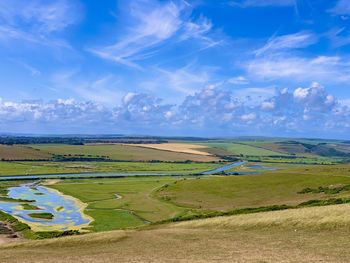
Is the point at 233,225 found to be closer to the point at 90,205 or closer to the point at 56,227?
the point at 56,227

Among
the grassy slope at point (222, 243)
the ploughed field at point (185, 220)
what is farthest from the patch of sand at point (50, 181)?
the grassy slope at point (222, 243)

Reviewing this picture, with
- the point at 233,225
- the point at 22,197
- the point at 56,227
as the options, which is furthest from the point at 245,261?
the point at 22,197

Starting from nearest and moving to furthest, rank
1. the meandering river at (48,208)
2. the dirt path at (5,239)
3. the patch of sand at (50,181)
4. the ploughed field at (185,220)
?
the ploughed field at (185,220) < the dirt path at (5,239) < the meandering river at (48,208) < the patch of sand at (50,181)

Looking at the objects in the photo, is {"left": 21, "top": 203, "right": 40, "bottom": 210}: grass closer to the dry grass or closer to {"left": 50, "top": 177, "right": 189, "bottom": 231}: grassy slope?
{"left": 50, "top": 177, "right": 189, "bottom": 231}: grassy slope

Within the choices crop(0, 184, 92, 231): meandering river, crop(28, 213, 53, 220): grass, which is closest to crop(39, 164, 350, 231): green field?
crop(0, 184, 92, 231): meandering river

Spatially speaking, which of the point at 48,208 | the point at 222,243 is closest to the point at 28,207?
the point at 48,208

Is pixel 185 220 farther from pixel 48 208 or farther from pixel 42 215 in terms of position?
pixel 48 208

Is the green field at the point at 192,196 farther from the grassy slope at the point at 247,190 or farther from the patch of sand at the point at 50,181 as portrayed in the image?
the patch of sand at the point at 50,181
